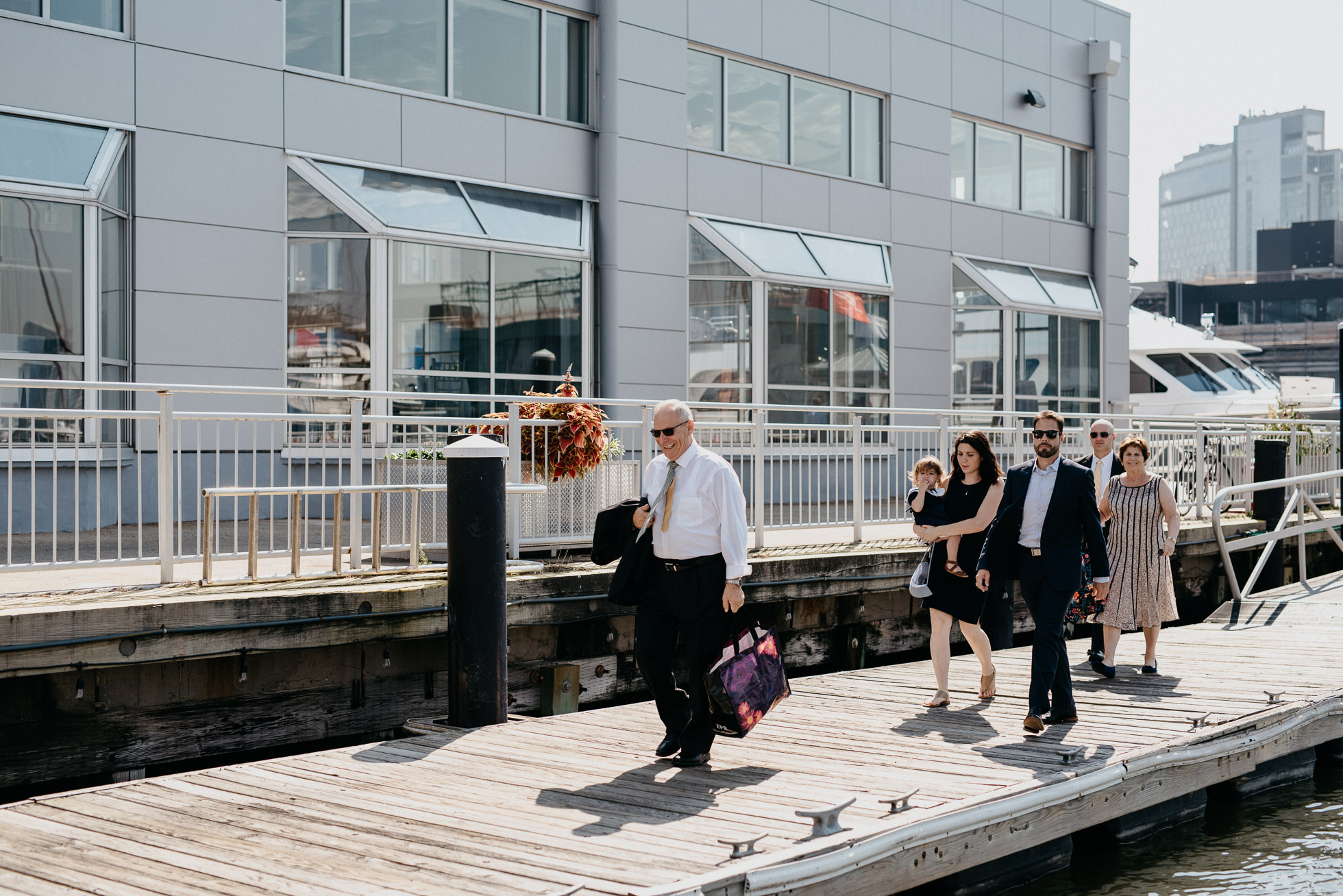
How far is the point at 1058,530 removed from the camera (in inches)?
290

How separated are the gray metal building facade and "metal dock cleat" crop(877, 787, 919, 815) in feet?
25.6

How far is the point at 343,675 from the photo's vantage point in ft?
26.0

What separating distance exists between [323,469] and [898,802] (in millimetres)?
4477

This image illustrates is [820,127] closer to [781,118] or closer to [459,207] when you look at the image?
[781,118]

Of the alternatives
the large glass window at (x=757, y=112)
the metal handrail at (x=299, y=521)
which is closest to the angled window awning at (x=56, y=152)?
the metal handrail at (x=299, y=521)

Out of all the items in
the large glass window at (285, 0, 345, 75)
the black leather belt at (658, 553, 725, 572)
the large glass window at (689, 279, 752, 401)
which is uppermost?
the large glass window at (285, 0, 345, 75)

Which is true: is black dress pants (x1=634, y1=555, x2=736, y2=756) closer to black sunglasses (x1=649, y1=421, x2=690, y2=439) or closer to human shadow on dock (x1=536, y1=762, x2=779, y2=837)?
human shadow on dock (x1=536, y1=762, x2=779, y2=837)

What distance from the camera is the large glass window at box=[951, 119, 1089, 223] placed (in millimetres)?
20781

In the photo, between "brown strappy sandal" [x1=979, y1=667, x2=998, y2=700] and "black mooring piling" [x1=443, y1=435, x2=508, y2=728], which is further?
"brown strappy sandal" [x1=979, y1=667, x2=998, y2=700]

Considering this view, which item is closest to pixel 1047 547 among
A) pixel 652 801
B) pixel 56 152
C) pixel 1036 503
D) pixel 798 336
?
pixel 1036 503

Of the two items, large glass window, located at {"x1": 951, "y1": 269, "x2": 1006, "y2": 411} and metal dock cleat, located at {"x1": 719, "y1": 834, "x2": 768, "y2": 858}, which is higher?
large glass window, located at {"x1": 951, "y1": 269, "x2": 1006, "y2": 411}

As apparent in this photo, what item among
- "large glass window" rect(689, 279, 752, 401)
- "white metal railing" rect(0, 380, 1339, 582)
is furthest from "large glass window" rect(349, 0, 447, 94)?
"large glass window" rect(689, 279, 752, 401)

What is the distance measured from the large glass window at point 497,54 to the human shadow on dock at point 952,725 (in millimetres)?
9946

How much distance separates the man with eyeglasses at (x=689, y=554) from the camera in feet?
20.1
